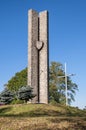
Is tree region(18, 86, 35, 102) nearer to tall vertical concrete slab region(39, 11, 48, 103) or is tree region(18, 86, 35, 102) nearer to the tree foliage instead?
tall vertical concrete slab region(39, 11, 48, 103)

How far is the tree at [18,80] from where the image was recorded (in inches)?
2158

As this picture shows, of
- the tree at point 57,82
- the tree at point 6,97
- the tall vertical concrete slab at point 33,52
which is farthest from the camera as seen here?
the tree at point 57,82

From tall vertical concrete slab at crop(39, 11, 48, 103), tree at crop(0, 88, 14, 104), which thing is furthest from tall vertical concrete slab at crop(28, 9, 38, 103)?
tree at crop(0, 88, 14, 104)

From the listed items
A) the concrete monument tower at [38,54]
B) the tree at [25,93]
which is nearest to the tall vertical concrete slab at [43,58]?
the concrete monument tower at [38,54]

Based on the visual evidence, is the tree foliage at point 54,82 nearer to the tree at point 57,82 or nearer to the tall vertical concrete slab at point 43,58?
the tree at point 57,82

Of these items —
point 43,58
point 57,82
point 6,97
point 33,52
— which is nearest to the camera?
point 6,97

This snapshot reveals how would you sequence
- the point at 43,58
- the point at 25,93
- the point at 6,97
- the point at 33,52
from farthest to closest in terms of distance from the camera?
the point at 33,52
the point at 43,58
the point at 6,97
the point at 25,93

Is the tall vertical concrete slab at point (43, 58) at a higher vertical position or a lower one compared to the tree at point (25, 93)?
higher

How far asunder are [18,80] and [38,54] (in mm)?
25741

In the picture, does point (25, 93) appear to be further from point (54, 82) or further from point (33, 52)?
point (54, 82)

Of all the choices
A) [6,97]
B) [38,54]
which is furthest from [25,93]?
[38,54]

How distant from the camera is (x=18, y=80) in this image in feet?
182

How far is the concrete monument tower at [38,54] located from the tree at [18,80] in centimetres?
2501

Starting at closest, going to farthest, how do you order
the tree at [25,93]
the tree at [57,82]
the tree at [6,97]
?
the tree at [25,93], the tree at [6,97], the tree at [57,82]
